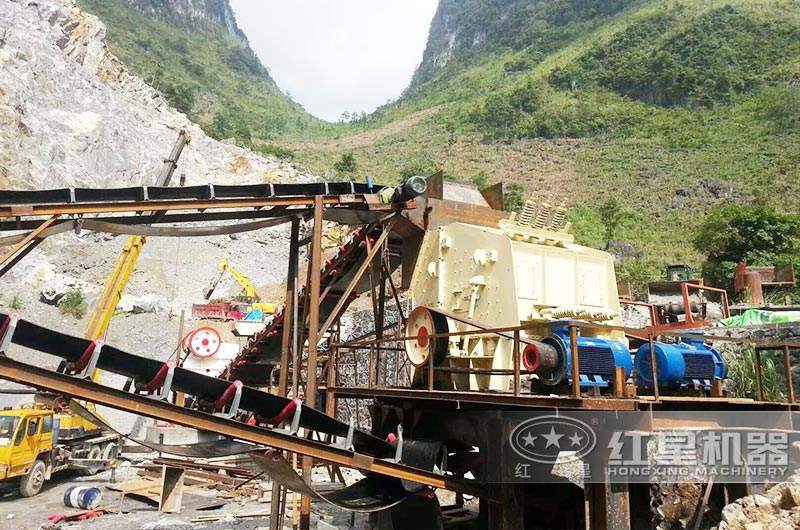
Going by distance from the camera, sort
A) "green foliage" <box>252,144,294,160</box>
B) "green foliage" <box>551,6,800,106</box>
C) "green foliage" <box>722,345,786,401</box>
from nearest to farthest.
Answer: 1. "green foliage" <box>722,345,786,401</box>
2. "green foliage" <box>252,144,294,160</box>
3. "green foliage" <box>551,6,800,106</box>

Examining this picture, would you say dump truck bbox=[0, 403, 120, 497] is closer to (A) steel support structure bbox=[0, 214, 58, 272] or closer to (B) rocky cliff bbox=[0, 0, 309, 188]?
(A) steel support structure bbox=[0, 214, 58, 272]

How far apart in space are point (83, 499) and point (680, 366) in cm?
1127

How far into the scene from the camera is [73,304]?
29.3 m

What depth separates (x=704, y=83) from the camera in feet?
208

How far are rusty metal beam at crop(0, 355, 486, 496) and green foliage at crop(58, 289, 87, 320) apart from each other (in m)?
27.7

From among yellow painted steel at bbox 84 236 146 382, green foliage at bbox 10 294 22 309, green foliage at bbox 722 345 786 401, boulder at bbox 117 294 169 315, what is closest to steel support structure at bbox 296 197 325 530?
green foliage at bbox 722 345 786 401

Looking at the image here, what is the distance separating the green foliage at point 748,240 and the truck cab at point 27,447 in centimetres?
2328

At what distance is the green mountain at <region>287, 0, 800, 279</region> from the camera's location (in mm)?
44281

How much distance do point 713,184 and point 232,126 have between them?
160 ft

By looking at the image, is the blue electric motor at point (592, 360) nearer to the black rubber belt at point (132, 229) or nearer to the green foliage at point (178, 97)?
the black rubber belt at point (132, 229)

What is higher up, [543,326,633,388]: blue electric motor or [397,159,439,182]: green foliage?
[397,159,439,182]: green foliage

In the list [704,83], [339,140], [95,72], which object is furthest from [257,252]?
[704,83]

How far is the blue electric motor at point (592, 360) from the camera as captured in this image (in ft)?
19.1

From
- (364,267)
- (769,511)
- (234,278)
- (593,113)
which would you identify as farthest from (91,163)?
(593,113)
